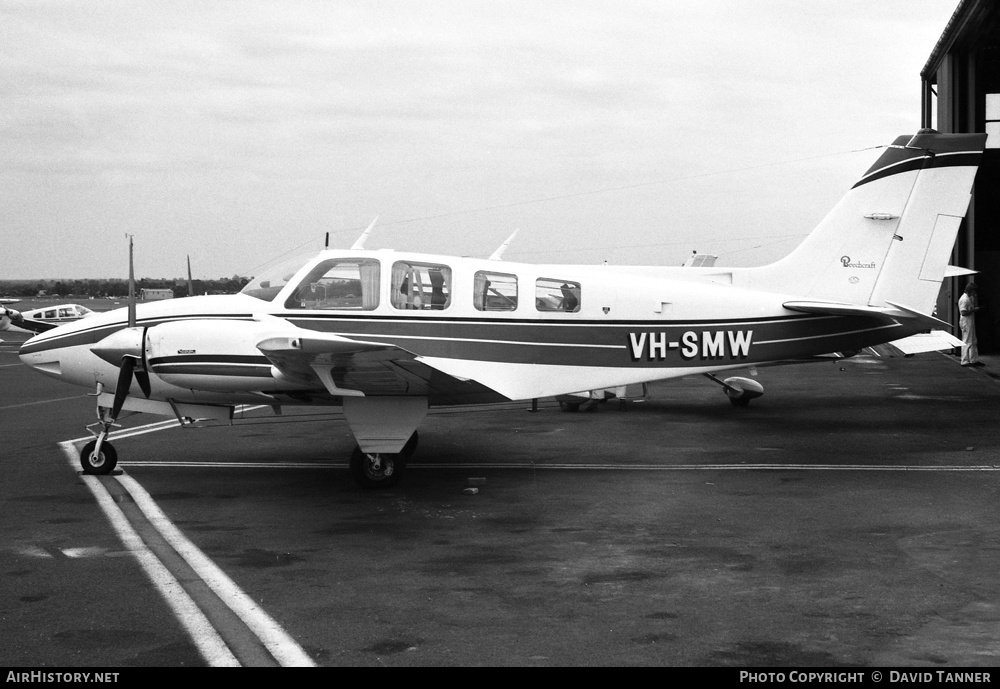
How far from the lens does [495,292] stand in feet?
33.9

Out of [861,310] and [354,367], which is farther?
[861,310]

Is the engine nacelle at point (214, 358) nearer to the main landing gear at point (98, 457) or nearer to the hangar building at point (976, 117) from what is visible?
the main landing gear at point (98, 457)

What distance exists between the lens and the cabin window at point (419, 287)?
10.0 m

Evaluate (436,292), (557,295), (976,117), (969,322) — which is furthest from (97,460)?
(976,117)

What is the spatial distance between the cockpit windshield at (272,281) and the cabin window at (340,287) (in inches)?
8.2

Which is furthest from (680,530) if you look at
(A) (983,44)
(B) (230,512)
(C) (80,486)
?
(A) (983,44)

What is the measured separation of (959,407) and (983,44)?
12.8 m

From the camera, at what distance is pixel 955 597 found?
5668 millimetres

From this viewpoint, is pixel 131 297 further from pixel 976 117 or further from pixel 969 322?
pixel 976 117

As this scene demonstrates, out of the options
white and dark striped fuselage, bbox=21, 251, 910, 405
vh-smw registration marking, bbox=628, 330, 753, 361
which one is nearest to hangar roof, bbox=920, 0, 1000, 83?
white and dark striped fuselage, bbox=21, 251, 910, 405

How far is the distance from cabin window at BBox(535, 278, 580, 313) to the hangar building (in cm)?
1616

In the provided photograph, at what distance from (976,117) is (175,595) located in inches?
1038

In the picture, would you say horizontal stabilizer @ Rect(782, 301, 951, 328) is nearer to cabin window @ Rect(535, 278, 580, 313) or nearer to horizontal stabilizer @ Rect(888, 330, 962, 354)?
horizontal stabilizer @ Rect(888, 330, 962, 354)

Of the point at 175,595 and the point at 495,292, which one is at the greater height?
the point at 495,292
